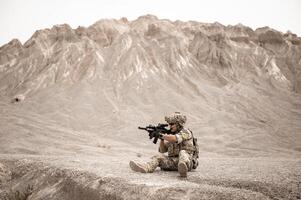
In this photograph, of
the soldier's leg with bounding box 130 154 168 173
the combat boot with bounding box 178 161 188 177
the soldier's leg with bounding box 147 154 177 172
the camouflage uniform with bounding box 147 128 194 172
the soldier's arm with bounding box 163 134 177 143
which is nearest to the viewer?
the combat boot with bounding box 178 161 188 177

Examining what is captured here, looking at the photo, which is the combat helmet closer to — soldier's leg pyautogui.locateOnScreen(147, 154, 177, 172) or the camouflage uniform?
the camouflage uniform

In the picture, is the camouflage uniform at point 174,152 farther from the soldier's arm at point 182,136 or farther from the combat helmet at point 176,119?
the combat helmet at point 176,119

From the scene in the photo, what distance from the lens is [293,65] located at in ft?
169

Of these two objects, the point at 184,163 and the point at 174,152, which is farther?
the point at 174,152

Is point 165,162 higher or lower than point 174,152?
lower

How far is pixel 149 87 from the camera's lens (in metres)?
40.6

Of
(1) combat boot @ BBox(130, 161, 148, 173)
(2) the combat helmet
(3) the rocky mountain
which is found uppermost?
(3) the rocky mountain

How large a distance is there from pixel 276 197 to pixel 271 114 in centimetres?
3641

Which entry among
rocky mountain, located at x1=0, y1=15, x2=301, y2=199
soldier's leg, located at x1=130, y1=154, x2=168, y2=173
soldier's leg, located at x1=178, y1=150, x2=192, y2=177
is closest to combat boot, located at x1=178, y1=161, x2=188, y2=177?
soldier's leg, located at x1=178, y1=150, x2=192, y2=177

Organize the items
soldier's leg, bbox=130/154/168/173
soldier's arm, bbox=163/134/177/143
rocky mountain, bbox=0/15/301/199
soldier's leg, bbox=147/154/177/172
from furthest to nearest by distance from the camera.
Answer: rocky mountain, bbox=0/15/301/199 → soldier's leg, bbox=147/154/177/172 → soldier's leg, bbox=130/154/168/173 → soldier's arm, bbox=163/134/177/143

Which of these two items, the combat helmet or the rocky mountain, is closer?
the combat helmet

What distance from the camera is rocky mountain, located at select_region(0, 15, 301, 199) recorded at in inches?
1136

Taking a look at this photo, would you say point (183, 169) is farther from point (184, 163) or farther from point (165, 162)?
point (165, 162)

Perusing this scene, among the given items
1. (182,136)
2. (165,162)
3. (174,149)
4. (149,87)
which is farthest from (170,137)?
(149,87)
